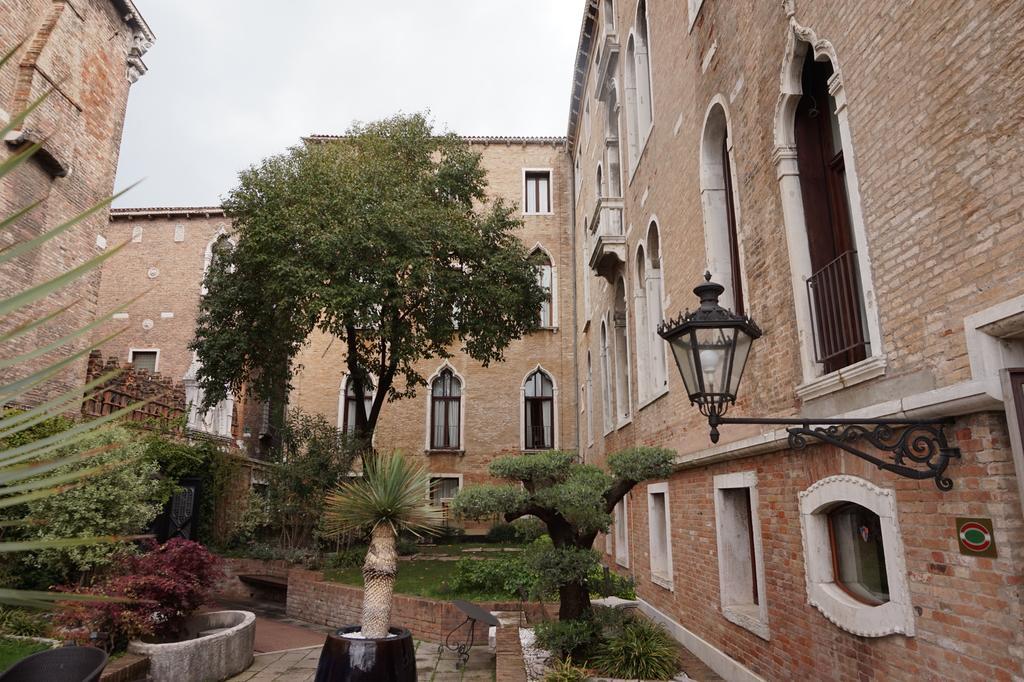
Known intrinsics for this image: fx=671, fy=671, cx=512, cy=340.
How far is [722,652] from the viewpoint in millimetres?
7645

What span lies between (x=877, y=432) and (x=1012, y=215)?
145 centimetres

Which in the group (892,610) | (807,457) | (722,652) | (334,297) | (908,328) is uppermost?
(334,297)

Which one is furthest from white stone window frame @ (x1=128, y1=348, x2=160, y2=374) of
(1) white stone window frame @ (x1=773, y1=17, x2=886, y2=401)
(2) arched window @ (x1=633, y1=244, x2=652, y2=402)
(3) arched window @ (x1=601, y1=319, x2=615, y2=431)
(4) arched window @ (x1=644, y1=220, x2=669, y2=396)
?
(1) white stone window frame @ (x1=773, y1=17, x2=886, y2=401)

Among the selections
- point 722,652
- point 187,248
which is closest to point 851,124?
point 722,652

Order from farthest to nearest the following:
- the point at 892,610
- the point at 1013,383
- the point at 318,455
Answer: the point at 318,455
the point at 892,610
the point at 1013,383

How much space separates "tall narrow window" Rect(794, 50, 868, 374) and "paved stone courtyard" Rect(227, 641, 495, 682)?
239 inches

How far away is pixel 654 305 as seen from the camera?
11.6m

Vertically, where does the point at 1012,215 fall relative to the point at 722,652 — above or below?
above

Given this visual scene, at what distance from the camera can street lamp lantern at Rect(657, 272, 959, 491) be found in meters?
4.19

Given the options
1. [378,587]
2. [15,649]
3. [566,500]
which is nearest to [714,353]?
[566,500]

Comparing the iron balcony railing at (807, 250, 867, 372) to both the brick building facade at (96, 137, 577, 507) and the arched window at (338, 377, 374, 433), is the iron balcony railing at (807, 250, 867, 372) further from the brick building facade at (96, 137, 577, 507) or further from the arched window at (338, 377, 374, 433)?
the arched window at (338, 377, 374, 433)

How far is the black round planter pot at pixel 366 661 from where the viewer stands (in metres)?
6.02

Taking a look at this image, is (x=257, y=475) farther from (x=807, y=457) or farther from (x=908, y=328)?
(x=908, y=328)

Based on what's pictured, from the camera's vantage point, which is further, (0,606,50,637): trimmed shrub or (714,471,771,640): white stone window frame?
(0,606,50,637): trimmed shrub
